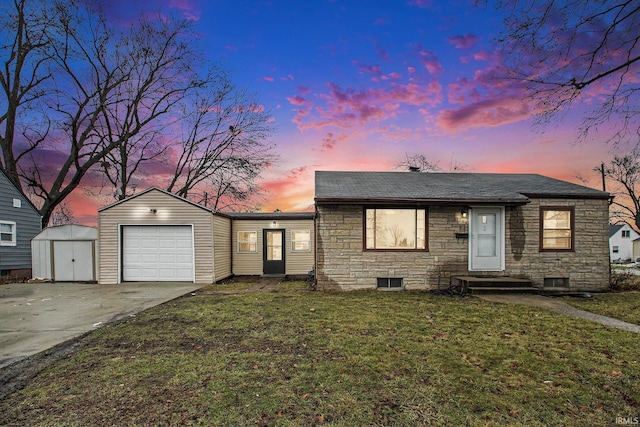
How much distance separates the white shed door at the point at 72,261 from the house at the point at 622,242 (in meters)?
55.9

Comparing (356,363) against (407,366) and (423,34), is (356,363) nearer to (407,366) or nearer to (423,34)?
(407,366)

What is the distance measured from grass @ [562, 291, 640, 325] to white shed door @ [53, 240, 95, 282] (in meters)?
16.0

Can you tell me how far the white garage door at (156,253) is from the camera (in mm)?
11992

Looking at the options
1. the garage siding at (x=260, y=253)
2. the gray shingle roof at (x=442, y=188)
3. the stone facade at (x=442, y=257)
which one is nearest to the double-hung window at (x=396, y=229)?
the stone facade at (x=442, y=257)

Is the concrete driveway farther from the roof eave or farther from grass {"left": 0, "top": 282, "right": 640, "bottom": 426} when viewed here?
the roof eave

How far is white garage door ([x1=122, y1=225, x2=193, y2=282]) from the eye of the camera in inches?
472

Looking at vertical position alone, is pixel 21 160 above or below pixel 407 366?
above

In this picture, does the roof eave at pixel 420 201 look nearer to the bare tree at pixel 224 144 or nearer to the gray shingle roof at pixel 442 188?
the gray shingle roof at pixel 442 188

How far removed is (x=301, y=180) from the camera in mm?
19391

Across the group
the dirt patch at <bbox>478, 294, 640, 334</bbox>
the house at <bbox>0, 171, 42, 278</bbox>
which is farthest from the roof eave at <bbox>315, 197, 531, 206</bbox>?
the house at <bbox>0, 171, 42, 278</bbox>

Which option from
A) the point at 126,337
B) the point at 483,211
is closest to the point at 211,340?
the point at 126,337

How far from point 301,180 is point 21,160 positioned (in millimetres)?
16573

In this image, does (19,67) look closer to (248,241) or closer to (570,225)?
(248,241)

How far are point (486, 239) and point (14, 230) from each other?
20.0 m
